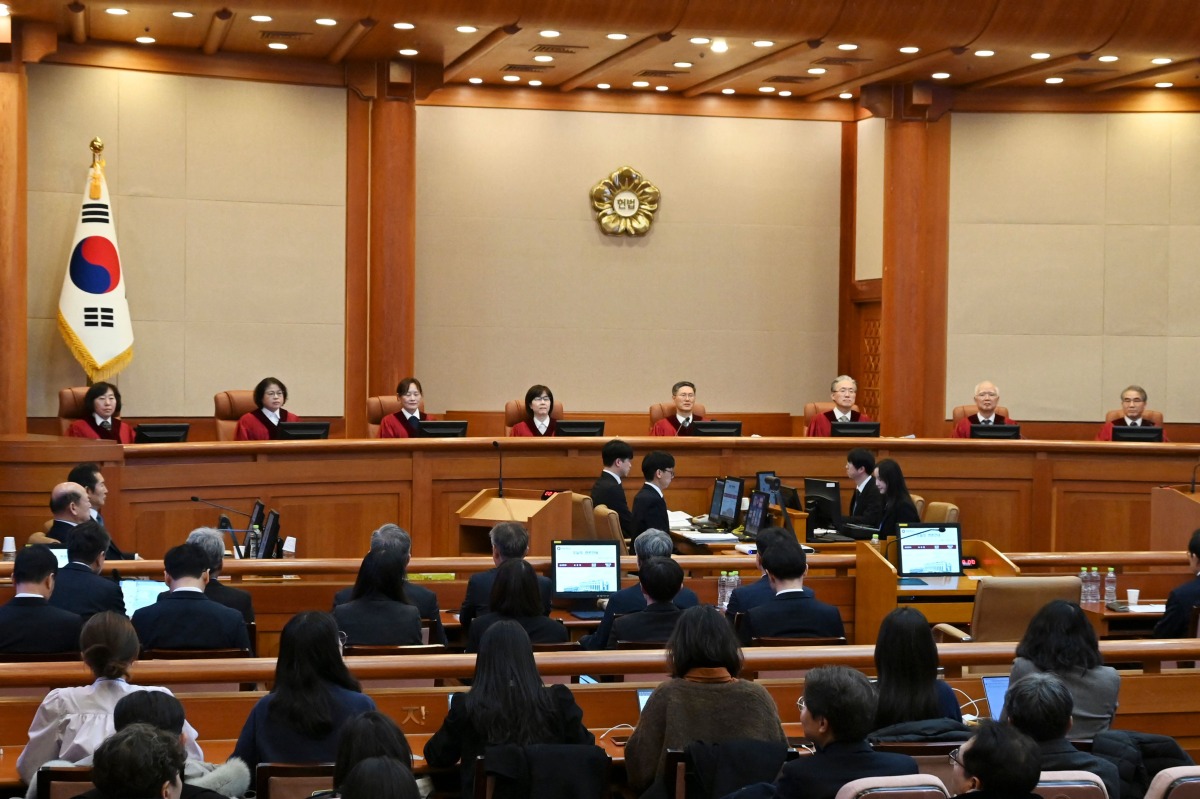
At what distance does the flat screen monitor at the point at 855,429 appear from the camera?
1045cm

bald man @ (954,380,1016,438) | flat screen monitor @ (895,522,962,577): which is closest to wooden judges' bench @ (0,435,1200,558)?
bald man @ (954,380,1016,438)

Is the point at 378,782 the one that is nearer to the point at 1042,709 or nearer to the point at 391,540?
the point at 1042,709

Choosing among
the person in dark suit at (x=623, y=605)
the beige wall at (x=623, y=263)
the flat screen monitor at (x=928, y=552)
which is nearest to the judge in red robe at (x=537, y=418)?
the beige wall at (x=623, y=263)

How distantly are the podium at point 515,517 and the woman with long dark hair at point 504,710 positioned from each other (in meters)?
4.44

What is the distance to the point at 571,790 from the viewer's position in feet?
11.6

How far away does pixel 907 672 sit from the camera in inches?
156

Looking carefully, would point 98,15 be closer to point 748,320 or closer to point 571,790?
point 748,320

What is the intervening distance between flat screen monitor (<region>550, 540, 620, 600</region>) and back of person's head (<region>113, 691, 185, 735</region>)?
3340 mm

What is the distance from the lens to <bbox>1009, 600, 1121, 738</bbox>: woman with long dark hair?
4152 millimetres

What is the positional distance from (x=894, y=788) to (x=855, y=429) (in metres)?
7.56

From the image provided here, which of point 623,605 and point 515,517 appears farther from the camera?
point 515,517

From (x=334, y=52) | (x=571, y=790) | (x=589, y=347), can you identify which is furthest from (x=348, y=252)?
(x=571, y=790)

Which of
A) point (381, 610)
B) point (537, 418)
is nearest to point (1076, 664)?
point (381, 610)

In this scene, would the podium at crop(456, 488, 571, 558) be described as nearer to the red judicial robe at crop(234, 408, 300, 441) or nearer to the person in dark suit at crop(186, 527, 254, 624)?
the red judicial robe at crop(234, 408, 300, 441)
